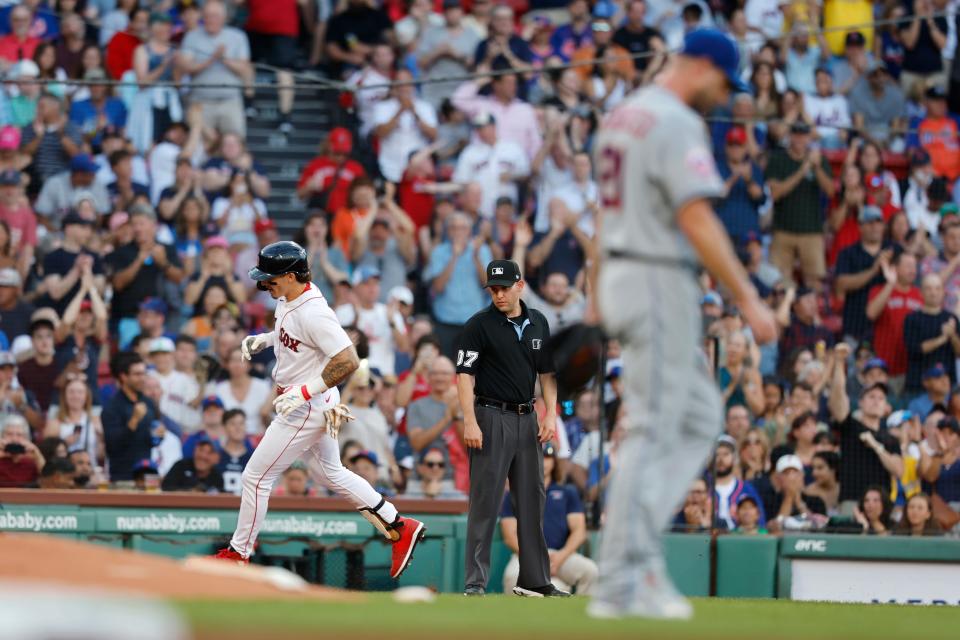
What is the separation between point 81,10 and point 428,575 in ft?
31.1

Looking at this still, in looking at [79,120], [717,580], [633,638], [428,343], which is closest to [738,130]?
[428,343]

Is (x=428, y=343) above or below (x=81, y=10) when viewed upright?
below

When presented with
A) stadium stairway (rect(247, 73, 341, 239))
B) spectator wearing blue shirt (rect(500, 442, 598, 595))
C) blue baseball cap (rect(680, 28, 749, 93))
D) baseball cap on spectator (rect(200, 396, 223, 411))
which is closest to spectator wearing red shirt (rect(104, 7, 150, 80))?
stadium stairway (rect(247, 73, 341, 239))

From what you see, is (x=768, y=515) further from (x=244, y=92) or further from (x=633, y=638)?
(x=633, y=638)

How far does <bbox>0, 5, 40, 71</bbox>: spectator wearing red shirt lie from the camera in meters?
17.5

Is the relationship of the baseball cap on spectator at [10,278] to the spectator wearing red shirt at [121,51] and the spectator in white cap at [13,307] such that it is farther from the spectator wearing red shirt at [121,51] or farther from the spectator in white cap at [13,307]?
the spectator wearing red shirt at [121,51]

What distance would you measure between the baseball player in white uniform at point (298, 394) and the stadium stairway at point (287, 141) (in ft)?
20.3

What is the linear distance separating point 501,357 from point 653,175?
4717 millimetres

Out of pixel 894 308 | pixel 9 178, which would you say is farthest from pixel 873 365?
pixel 9 178

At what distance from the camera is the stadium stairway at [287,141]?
16984mm

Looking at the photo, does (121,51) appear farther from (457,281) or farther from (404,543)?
(404,543)

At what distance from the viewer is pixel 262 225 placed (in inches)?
660

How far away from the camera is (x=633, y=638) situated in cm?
534

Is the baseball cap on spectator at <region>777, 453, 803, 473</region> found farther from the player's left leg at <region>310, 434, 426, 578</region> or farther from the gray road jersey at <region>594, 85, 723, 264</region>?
the gray road jersey at <region>594, 85, 723, 264</region>
